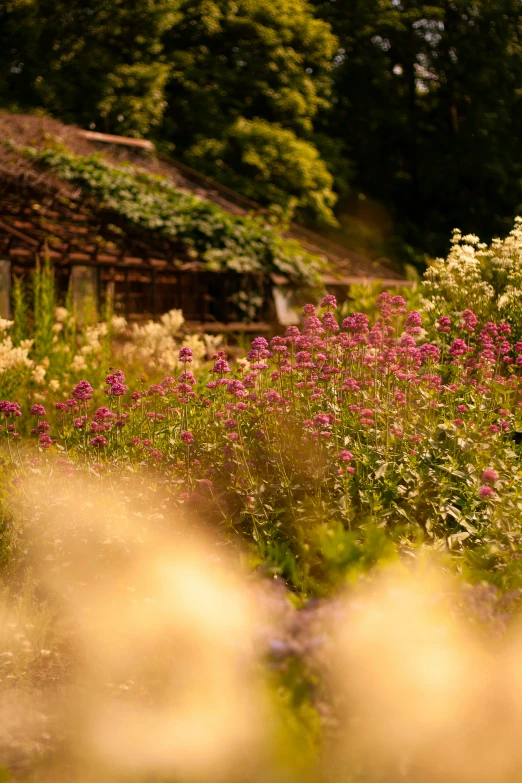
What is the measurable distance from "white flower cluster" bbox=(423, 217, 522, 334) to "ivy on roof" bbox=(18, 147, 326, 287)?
740cm

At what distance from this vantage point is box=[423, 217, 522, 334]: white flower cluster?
7113 mm

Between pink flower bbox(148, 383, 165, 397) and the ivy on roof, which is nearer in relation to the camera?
pink flower bbox(148, 383, 165, 397)

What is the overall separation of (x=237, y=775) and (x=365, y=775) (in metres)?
0.40

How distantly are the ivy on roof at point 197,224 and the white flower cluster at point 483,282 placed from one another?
740cm

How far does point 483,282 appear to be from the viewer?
7062 millimetres

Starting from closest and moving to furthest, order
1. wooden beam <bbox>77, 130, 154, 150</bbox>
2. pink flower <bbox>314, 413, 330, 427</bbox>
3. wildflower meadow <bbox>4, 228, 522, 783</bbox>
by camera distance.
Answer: wildflower meadow <bbox>4, 228, 522, 783</bbox> → pink flower <bbox>314, 413, 330, 427</bbox> → wooden beam <bbox>77, 130, 154, 150</bbox>

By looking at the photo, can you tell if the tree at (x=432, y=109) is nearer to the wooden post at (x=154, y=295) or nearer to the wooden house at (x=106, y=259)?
the wooden house at (x=106, y=259)

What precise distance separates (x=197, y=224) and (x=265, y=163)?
7.91m

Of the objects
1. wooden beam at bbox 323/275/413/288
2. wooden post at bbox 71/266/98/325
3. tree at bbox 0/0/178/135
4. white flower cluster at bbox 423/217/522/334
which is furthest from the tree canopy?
white flower cluster at bbox 423/217/522/334

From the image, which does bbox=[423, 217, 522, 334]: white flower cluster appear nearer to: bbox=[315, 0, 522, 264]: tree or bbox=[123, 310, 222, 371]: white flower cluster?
bbox=[123, 310, 222, 371]: white flower cluster

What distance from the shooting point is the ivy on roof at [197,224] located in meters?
14.7

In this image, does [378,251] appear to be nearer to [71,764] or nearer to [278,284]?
[278,284]

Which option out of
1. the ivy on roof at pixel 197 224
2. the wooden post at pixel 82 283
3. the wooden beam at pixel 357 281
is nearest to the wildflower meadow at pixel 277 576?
the wooden post at pixel 82 283

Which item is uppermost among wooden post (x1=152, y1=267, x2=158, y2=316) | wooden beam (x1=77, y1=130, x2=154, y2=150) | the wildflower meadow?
wooden beam (x1=77, y1=130, x2=154, y2=150)
